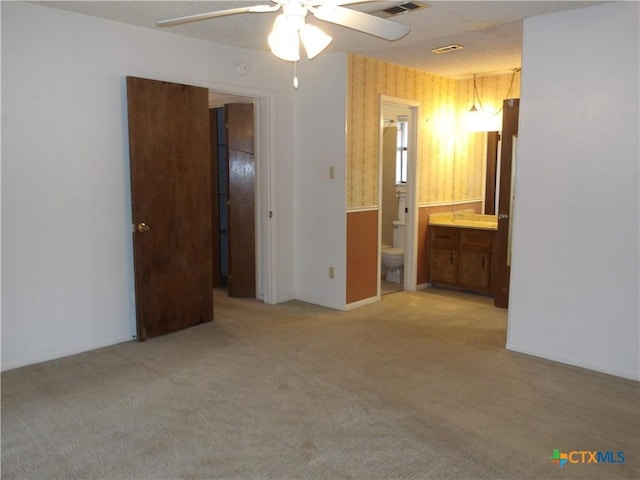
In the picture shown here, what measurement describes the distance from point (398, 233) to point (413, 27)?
9.95 feet

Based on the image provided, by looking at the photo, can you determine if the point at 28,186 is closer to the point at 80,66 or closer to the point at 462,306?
the point at 80,66

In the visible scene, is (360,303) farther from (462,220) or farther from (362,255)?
(462,220)

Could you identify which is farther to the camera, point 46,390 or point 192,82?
point 192,82

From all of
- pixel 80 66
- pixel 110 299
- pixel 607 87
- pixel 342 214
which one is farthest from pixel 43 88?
pixel 607 87

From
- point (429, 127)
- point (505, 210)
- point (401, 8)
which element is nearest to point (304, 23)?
point (401, 8)

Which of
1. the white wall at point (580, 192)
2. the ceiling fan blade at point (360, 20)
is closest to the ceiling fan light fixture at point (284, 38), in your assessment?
the ceiling fan blade at point (360, 20)

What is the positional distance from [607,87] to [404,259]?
9.92ft

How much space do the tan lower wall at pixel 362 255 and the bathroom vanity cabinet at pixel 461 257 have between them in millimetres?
994

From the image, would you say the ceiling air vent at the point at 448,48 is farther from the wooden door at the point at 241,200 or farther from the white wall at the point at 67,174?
the white wall at the point at 67,174

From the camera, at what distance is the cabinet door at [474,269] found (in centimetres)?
556

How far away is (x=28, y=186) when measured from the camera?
11.4 feet

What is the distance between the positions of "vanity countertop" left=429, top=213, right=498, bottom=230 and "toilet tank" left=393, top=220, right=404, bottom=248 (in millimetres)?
490

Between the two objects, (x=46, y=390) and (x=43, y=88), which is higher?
(x=43, y=88)

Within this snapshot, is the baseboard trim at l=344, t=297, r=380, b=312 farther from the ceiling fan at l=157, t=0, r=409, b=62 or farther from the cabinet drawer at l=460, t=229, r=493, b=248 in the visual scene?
the ceiling fan at l=157, t=0, r=409, b=62
